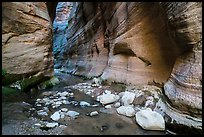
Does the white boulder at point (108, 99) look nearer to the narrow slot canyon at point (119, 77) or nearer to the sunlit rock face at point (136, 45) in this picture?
the narrow slot canyon at point (119, 77)

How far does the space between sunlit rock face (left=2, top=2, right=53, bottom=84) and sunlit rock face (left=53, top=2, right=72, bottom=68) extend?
37.7ft

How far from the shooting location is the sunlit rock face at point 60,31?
20.0 m

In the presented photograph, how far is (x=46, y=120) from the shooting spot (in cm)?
367

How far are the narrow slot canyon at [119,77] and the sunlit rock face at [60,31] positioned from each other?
10465 millimetres

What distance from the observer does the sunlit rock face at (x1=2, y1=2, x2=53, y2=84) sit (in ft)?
19.6

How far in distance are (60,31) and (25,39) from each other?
17250mm

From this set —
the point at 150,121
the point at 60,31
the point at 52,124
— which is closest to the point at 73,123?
the point at 52,124

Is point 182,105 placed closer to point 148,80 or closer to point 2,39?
point 148,80

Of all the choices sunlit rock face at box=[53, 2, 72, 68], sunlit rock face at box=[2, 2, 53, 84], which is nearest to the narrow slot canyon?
sunlit rock face at box=[2, 2, 53, 84]

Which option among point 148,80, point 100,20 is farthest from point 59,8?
point 148,80

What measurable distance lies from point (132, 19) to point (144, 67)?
1.55 metres

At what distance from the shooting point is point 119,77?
691 cm

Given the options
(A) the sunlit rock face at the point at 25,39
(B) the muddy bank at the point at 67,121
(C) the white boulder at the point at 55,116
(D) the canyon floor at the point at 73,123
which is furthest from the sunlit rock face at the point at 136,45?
(C) the white boulder at the point at 55,116

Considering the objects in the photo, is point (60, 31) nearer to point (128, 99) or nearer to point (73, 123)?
point (128, 99)
